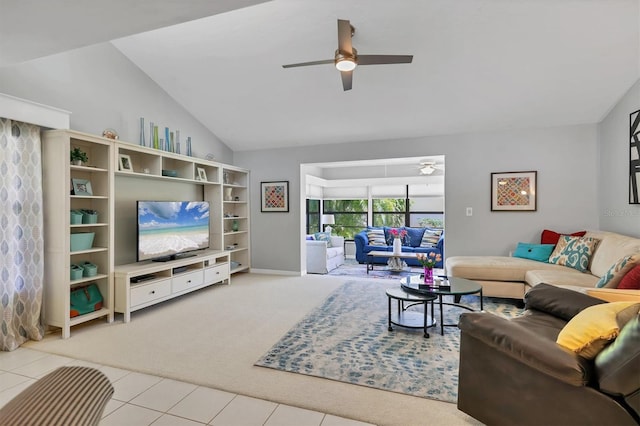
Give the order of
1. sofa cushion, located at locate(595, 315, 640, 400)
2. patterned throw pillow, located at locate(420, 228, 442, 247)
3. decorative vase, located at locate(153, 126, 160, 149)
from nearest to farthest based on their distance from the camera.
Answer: sofa cushion, located at locate(595, 315, 640, 400), decorative vase, located at locate(153, 126, 160, 149), patterned throw pillow, located at locate(420, 228, 442, 247)

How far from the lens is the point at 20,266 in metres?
2.92

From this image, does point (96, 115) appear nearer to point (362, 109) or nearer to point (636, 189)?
point (362, 109)

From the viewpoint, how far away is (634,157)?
140 inches

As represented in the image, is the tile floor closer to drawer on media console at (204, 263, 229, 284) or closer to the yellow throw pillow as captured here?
the yellow throw pillow

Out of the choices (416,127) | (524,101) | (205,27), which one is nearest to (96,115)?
(205,27)

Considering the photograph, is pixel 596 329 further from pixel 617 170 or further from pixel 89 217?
pixel 89 217

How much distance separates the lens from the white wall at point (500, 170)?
14.9 ft

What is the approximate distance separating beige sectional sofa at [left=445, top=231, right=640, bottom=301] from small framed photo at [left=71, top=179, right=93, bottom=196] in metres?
4.42

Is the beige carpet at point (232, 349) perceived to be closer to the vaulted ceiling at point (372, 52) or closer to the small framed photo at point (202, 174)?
the small framed photo at point (202, 174)

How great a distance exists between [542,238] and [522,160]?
1174 millimetres

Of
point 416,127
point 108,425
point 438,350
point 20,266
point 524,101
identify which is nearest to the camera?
point 108,425

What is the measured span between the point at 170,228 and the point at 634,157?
222 inches

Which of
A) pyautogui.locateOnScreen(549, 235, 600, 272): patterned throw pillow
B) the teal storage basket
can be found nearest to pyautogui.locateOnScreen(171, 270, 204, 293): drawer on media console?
the teal storage basket

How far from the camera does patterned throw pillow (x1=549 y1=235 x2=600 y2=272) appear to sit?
3714 mm
